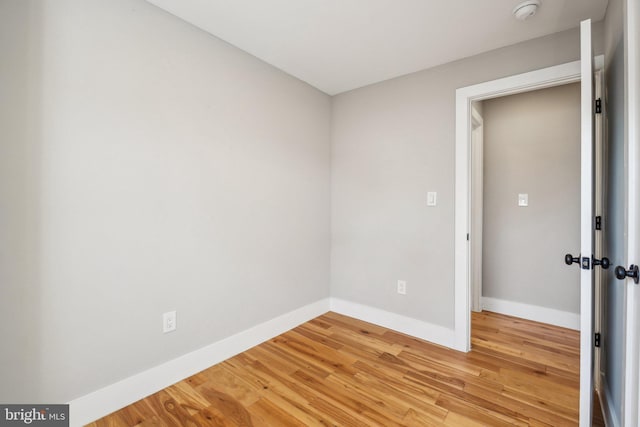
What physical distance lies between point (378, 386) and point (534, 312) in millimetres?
2064

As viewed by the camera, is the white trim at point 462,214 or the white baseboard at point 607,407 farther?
the white trim at point 462,214

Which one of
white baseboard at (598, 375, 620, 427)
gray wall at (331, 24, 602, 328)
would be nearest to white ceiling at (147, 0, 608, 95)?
gray wall at (331, 24, 602, 328)

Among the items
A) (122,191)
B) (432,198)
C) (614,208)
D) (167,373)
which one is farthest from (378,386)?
(122,191)

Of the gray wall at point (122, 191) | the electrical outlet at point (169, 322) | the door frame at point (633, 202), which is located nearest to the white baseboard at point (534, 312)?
the door frame at point (633, 202)

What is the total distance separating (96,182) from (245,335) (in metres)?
1.49

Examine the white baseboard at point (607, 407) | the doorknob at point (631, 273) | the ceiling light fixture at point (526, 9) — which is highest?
the ceiling light fixture at point (526, 9)

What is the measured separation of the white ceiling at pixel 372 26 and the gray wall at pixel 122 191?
0.21 meters

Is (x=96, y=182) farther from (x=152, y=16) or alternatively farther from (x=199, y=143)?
(x=152, y=16)

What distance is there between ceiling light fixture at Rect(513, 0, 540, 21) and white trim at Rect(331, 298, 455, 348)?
2256 mm

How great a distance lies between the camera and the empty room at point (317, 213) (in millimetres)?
1376

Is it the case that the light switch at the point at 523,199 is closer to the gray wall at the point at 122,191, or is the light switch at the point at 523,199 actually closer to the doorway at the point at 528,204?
the doorway at the point at 528,204

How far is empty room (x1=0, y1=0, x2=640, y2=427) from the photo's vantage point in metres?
1.38

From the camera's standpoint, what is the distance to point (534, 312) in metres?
2.92

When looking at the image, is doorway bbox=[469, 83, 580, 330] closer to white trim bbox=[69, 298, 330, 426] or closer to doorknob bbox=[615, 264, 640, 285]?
doorknob bbox=[615, 264, 640, 285]
